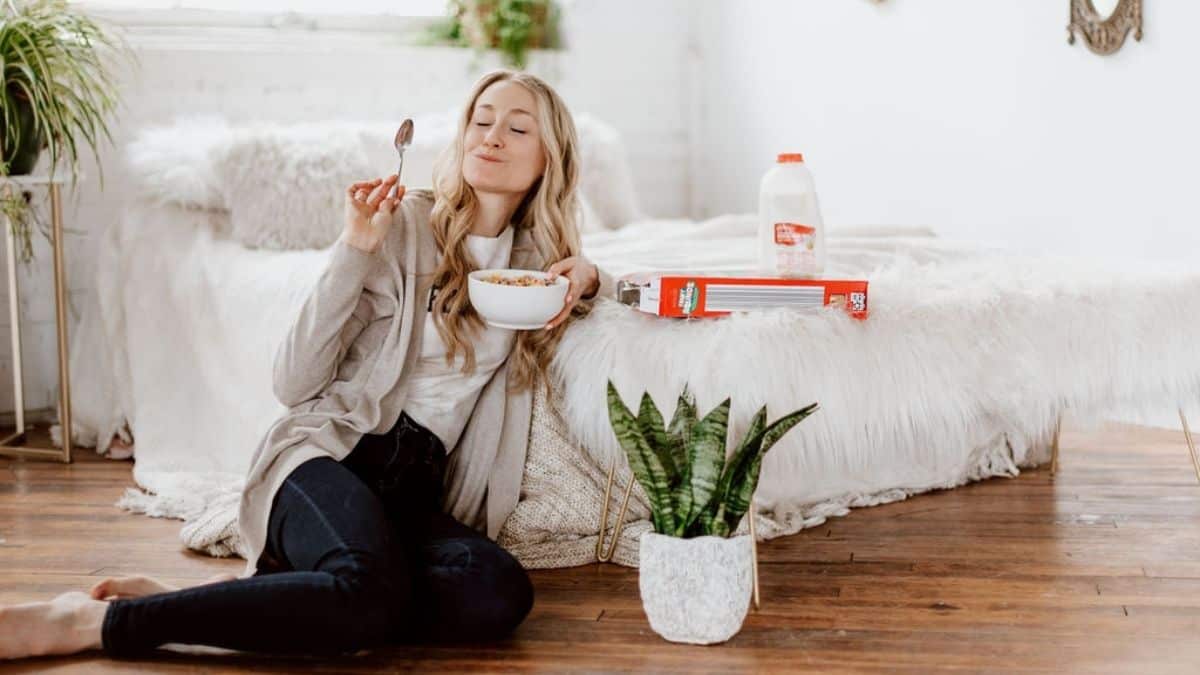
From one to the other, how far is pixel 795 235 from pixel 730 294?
254 millimetres

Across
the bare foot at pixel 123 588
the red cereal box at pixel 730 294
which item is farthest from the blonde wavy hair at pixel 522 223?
the bare foot at pixel 123 588

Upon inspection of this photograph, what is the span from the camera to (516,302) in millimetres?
2020

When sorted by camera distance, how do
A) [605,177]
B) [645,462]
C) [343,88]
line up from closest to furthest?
[645,462]
[605,177]
[343,88]

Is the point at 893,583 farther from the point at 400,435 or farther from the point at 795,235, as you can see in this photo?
the point at 400,435

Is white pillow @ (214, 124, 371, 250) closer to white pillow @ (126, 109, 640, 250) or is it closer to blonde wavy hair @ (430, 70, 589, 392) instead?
white pillow @ (126, 109, 640, 250)

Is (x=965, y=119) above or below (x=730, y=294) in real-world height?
above

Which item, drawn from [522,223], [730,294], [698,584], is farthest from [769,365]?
[522,223]

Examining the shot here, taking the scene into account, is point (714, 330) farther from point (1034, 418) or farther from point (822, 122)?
point (822, 122)

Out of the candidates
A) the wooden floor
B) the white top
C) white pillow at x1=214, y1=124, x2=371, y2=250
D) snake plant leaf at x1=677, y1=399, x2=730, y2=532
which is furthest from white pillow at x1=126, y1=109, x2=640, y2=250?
snake plant leaf at x1=677, y1=399, x2=730, y2=532

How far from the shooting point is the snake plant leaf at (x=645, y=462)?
6.18 ft

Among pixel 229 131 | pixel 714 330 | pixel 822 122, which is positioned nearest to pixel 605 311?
pixel 714 330

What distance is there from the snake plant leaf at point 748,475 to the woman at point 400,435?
301mm

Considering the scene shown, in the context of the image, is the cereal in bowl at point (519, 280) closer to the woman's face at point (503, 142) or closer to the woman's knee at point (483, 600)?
the woman's face at point (503, 142)

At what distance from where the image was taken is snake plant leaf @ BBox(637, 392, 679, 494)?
1915 millimetres
